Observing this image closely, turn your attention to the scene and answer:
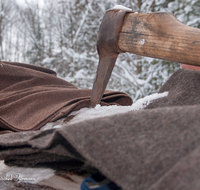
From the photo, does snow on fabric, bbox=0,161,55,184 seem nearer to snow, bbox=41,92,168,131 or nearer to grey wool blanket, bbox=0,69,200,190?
grey wool blanket, bbox=0,69,200,190

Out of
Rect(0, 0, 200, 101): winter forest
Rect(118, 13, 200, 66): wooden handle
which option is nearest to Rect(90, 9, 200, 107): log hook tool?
Rect(118, 13, 200, 66): wooden handle

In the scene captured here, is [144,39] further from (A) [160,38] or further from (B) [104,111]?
(B) [104,111]

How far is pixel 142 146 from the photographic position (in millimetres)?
338

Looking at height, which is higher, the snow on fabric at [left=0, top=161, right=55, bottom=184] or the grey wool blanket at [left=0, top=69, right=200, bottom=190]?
the grey wool blanket at [left=0, top=69, right=200, bottom=190]

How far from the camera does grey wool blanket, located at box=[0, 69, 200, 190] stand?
0.28m

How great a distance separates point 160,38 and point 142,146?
1.63 ft

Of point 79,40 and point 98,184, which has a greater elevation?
point 98,184

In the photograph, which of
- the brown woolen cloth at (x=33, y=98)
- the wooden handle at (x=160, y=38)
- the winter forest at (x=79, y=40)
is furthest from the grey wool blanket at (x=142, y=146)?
the winter forest at (x=79, y=40)

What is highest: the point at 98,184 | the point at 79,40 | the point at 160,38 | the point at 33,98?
the point at 160,38

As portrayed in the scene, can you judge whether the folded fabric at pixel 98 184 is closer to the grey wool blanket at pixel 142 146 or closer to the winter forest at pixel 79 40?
the grey wool blanket at pixel 142 146

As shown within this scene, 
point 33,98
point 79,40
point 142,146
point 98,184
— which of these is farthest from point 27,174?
point 79,40

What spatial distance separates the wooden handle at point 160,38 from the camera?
24.8 inches

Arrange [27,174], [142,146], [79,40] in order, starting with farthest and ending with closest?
[79,40] → [27,174] → [142,146]

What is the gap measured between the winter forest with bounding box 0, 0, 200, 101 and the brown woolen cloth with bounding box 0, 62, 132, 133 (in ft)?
6.36
